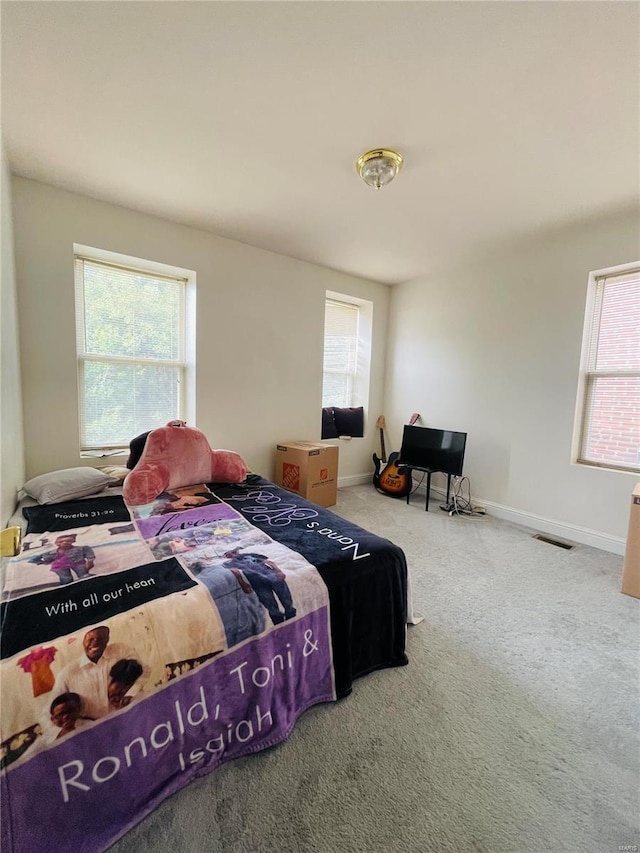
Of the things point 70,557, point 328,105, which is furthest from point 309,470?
point 328,105

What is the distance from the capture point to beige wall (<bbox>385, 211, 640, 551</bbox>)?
2.74m

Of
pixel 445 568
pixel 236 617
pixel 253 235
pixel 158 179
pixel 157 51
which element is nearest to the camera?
pixel 236 617

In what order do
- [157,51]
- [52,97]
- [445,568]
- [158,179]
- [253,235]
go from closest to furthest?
[157,51]
[52,97]
[158,179]
[445,568]
[253,235]

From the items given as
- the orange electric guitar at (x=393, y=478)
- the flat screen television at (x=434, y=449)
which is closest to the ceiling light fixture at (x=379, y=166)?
the flat screen television at (x=434, y=449)

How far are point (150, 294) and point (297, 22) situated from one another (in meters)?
2.27

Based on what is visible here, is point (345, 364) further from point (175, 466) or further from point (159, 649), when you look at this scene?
point (159, 649)

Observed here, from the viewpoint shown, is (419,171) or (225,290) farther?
(225,290)

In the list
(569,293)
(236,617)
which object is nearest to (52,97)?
(236,617)

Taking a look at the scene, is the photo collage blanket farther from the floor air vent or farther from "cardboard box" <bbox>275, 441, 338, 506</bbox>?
the floor air vent

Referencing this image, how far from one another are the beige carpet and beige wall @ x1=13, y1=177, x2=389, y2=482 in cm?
232

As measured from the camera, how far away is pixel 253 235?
3.07m

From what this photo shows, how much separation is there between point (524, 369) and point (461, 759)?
2.95 m

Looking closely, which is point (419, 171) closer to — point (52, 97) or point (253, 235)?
point (253, 235)

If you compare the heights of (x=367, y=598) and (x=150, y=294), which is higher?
(x=150, y=294)
